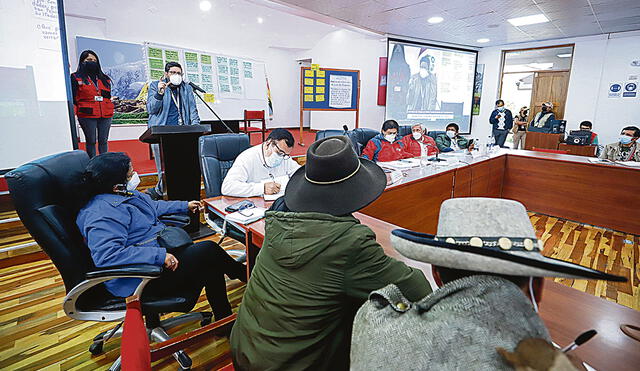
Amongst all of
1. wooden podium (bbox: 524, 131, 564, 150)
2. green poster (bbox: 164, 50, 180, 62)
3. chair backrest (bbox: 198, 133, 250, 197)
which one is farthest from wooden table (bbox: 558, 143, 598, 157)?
green poster (bbox: 164, 50, 180, 62)

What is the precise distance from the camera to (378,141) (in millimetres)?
3684

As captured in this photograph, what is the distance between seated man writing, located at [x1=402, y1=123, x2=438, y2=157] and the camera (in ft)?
12.9

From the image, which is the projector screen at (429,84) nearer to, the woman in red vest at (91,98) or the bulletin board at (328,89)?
the bulletin board at (328,89)

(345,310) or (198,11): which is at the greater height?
(198,11)

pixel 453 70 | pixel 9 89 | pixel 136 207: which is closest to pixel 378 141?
pixel 136 207

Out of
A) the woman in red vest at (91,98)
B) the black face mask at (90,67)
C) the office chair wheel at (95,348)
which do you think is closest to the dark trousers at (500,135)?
the woman in red vest at (91,98)

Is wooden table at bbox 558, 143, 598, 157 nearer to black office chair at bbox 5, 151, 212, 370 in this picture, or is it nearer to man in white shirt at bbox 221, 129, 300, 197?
man in white shirt at bbox 221, 129, 300, 197

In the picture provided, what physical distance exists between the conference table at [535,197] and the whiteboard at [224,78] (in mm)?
3827

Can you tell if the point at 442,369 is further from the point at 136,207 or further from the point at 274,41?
the point at 274,41

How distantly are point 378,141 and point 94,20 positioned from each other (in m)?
5.66

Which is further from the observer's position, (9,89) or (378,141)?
(378,141)

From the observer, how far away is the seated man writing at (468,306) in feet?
1.54

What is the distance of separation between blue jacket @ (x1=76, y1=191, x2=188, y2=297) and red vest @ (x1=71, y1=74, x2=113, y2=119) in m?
2.70

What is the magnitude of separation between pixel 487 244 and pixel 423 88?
7.19 metres
